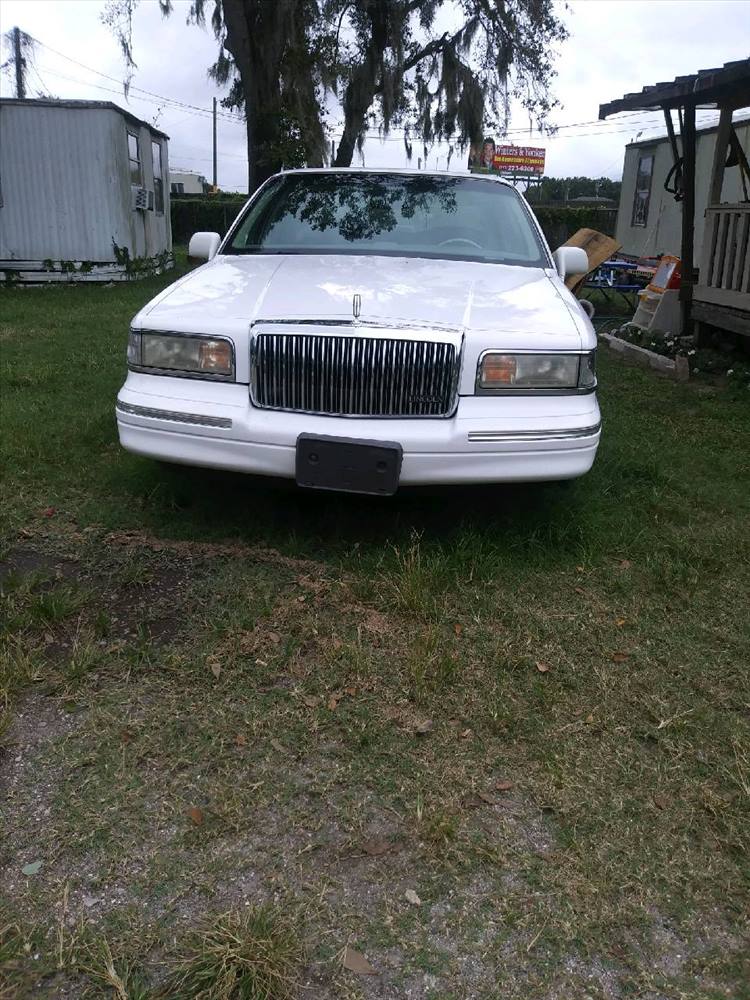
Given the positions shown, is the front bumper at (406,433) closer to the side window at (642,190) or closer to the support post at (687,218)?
the support post at (687,218)

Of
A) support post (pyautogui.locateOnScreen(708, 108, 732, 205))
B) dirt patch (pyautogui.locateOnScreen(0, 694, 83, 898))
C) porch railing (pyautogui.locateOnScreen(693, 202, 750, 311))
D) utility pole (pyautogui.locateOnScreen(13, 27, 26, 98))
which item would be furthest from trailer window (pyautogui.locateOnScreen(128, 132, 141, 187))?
utility pole (pyautogui.locateOnScreen(13, 27, 26, 98))

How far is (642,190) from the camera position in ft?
64.3

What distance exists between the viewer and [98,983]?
1.55 metres

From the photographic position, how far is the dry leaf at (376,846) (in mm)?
1901

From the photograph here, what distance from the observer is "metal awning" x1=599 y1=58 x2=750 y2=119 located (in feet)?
22.2

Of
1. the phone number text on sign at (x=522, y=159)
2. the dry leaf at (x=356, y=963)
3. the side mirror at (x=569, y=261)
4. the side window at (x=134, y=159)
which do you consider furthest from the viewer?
the phone number text on sign at (x=522, y=159)

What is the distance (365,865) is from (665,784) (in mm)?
851

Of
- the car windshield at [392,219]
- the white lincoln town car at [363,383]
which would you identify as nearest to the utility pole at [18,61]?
the car windshield at [392,219]

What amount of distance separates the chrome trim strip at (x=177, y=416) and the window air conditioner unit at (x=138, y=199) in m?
12.5

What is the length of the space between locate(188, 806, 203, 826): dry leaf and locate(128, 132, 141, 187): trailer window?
47.6 ft

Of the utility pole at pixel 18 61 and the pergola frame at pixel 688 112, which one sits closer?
the pergola frame at pixel 688 112

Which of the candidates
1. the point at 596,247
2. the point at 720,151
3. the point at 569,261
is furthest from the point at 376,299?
the point at 596,247

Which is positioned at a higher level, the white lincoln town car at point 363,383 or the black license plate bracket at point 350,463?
the white lincoln town car at point 363,383

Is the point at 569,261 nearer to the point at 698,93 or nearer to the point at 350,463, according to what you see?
the point at 350,463
